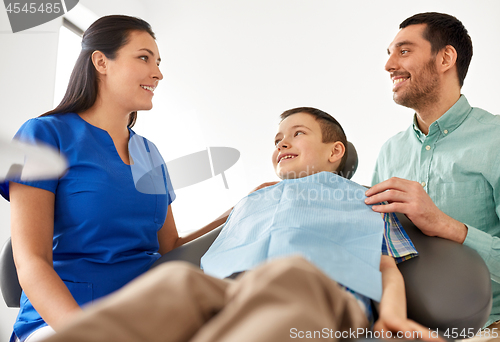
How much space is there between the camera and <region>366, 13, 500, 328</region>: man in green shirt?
1062mm

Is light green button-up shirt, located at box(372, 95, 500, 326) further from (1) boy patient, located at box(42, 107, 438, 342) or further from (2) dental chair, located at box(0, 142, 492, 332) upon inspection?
(2) dental chair, located at box(0, 142, 492, 332)

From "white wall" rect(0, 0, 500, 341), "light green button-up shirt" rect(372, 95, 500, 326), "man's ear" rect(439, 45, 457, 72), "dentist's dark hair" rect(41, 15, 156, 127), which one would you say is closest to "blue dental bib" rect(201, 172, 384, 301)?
"light green button-up shirt" rect(372, 95, 500, 326)

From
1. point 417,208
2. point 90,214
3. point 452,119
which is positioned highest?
point 452,119

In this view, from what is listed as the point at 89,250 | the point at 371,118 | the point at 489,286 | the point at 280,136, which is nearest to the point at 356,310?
the point at 489,286

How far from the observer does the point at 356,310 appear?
59cm

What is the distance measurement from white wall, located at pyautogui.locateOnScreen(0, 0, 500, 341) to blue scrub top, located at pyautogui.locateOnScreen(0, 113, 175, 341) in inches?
57.3

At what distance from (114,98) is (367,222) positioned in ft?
2.80

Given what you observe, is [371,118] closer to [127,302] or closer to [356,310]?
[356,310]

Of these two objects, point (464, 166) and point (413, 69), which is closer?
point (464, 166)

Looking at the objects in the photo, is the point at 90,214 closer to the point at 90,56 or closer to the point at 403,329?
the point at 90,56

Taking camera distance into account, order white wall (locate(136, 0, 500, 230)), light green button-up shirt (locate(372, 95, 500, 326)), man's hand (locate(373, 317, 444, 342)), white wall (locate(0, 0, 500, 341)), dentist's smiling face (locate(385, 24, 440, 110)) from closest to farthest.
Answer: man's hand (locate(373, 317, 444, 342)) < light green button-up shirt (locate(372, 95, 500, 326)) < dentist's smiling face (locate(385, 24, 440, 110)) < white wall (locate(0, 0, 500, 341)) < white wall (locate(136, 0, 500, 230))

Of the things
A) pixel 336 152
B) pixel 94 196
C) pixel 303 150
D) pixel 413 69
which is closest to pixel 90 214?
pixel 94 196

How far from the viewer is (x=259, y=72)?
3.35 meters

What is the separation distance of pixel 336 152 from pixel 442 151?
394 millimetres
